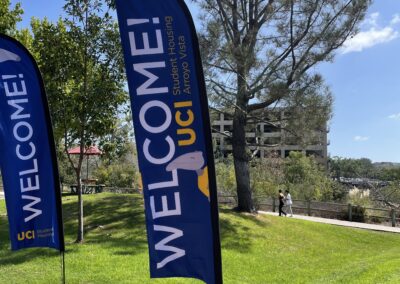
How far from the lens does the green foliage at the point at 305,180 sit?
105ft

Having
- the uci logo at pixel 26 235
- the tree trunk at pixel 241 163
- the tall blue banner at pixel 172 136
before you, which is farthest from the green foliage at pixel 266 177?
the tall blue banner at pixel 172 136

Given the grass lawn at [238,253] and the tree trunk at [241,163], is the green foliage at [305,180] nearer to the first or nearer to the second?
the grass lawn at [238,253]

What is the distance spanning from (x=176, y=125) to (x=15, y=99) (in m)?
3.90

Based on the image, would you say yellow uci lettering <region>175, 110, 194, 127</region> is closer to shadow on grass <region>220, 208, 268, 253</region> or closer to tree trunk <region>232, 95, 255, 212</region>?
shadow on grass <region>220, 208, 268, 253</region>

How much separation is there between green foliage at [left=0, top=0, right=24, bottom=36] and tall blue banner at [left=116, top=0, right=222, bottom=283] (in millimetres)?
10599

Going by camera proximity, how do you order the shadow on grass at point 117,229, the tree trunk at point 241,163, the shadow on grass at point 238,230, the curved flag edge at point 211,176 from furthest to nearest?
the tree trunk at point 241,163 < the shadow on grass at point 238,230 < the shadow on grass at point 117,229 < the curved flag edge at point 211,176

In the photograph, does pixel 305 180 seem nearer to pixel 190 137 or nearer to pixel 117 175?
pixel 117 175

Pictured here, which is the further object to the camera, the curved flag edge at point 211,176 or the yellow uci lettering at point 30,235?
the yellow uci lettering at point 30,235

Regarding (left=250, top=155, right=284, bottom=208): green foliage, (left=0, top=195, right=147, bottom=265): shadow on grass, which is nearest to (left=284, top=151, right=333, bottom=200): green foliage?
(left=250, top=155, right=284, bottom=208): green foliage

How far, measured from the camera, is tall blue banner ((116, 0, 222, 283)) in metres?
3.85

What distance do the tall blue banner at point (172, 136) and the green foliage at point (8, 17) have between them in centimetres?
1060

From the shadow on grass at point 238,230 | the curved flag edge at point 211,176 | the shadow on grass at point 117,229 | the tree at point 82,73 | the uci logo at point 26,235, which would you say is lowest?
the shadow on grass at point 238,230

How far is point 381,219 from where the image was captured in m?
22.7

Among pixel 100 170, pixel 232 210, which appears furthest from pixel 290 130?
pixel 100 170
